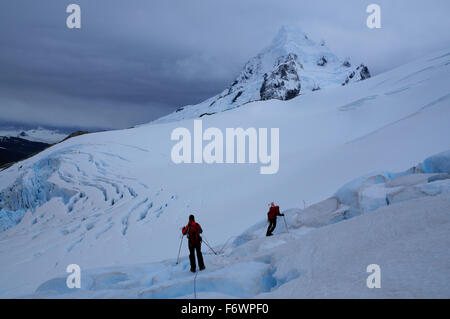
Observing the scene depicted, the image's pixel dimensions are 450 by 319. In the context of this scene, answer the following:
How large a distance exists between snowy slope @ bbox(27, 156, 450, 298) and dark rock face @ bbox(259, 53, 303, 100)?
146115mm

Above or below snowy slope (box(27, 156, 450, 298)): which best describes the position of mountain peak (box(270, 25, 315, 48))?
above

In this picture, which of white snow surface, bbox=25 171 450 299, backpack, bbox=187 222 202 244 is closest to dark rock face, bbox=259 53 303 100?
white snow surface, bbox=25 171 450 299

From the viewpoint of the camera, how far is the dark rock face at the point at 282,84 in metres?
150

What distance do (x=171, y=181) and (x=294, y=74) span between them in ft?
501

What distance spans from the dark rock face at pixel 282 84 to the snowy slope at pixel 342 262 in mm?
146115

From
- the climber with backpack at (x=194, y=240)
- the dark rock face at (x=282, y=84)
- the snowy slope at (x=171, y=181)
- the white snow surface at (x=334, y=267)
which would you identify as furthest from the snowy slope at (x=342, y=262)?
the dark rock face at (x=282, y=84)

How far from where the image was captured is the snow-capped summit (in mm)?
149000

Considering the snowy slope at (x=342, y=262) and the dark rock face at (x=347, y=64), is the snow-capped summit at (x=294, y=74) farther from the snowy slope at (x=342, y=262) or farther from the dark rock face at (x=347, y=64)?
the snowy slope at (x=342, y=262)

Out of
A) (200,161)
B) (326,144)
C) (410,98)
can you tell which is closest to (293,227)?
(326,144)

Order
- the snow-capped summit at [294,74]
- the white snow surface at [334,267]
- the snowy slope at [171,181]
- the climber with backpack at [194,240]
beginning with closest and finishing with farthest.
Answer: the white snow surface at [334,267] → the climber with backpack at [194,240] → the snowy slope at [171,181] → the snow-capped summit at [294,74]

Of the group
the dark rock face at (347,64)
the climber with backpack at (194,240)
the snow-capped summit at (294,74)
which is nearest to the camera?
the climber with backpack at (194,240)

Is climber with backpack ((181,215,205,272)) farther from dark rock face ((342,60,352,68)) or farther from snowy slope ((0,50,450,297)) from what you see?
dark rock face ((342,60,352,68))

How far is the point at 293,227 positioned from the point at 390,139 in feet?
27.2
